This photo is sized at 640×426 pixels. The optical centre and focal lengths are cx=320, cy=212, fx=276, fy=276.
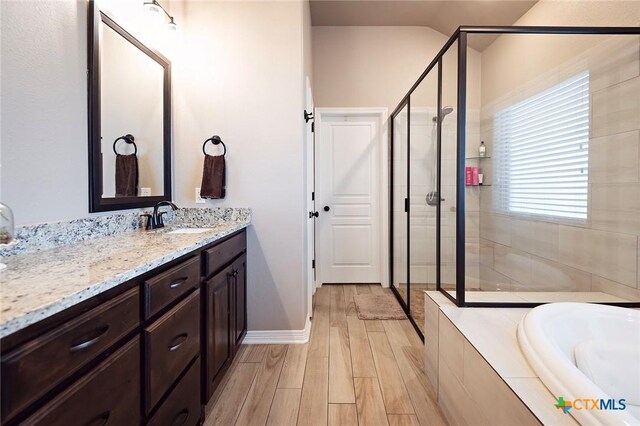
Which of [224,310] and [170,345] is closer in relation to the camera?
[170,345]

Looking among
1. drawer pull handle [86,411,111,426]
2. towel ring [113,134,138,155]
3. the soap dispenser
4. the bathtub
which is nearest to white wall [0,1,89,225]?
towel ring [113,134,138,155]

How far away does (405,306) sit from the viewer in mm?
2666

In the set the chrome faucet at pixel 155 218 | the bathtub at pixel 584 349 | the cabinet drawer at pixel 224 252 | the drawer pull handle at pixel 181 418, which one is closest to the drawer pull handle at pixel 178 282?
the cabinet drawer at pixel 224 252

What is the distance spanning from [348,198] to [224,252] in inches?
81.1

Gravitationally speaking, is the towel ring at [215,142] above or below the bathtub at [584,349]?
above

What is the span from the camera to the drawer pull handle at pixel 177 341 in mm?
1042

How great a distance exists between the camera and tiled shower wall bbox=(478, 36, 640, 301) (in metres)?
1.57

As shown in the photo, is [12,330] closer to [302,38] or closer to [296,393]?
[296,393]

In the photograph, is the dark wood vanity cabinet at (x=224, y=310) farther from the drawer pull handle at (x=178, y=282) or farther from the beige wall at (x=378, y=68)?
the beige wall at (x=378, y=68)

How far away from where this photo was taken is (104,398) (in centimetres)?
72

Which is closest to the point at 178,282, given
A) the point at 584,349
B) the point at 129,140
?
the point at 129,140

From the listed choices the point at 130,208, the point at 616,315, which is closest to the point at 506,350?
the point at 616,315

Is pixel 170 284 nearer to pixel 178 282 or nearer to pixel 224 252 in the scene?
pixel 178 282

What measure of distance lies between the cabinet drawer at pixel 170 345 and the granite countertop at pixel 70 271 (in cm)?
22
